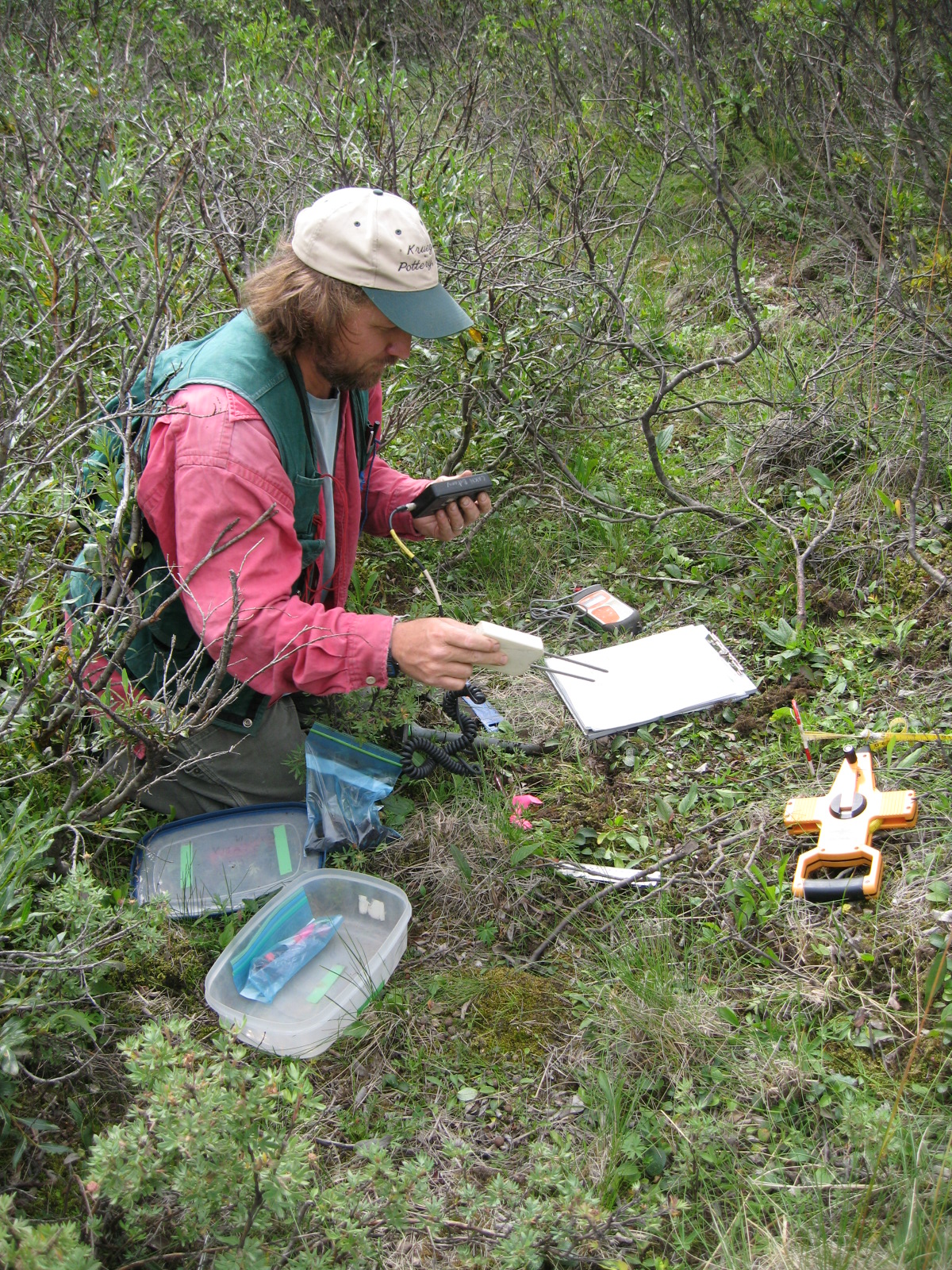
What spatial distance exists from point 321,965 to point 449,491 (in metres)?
1.34

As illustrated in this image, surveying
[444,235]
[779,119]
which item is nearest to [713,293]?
[779,119]

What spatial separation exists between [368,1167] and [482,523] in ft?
8.02

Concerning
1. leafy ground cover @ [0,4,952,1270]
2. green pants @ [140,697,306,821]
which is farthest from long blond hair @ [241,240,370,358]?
green pants @ [140,697,306,821]

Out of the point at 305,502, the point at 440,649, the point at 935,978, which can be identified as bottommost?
the point at 935,978

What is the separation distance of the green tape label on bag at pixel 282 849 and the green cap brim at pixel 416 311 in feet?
4.29

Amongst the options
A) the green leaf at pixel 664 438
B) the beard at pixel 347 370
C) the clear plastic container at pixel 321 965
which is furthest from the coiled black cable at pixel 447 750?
the green leaf at pixel 664 438

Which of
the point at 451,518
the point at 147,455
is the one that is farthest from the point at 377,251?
the point at 451,518

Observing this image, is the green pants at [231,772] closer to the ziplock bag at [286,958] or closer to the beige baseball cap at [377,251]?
the ziplock bag at [286,958]

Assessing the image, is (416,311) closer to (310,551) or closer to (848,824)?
(310,551)

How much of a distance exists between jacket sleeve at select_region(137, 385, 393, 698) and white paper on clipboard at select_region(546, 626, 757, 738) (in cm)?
74

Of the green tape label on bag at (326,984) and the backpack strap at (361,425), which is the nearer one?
the green tape label on bag at (326,984)

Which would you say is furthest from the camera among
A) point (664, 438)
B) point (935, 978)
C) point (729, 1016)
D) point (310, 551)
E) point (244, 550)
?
point (664, 438)

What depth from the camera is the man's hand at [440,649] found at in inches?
89.4

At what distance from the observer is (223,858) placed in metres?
2.54
